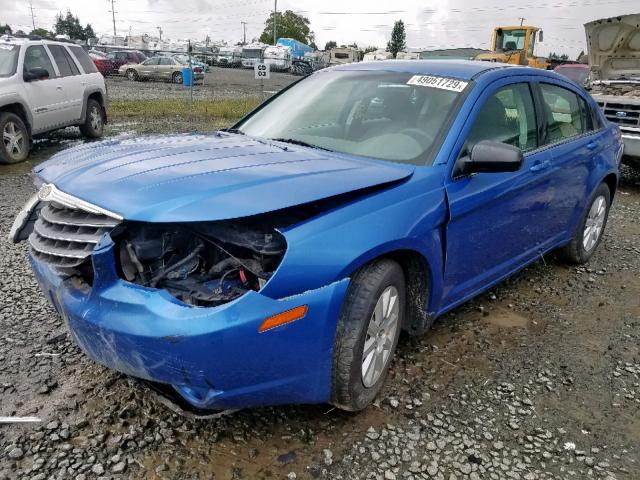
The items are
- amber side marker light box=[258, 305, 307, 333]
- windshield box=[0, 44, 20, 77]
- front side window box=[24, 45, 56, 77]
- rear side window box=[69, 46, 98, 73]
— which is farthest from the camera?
rear side window box=[69, 46, 98, 73]

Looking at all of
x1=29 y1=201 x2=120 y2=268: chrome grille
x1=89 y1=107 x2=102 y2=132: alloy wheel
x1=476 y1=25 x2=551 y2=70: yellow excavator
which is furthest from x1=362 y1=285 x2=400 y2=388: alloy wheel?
x1=476 y1=25 x2=551 y2=70: yellow excavator

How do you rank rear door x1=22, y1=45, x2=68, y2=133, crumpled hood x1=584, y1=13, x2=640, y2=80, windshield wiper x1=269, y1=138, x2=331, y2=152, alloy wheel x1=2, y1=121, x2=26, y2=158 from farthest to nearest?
crumpled hood x1=584, y1=13, x2=640, y2=80
rear door x1=22, y1=45, x2=68, y2=133
alloy wheel x1=2, y1=121, x2=26, y2=158
windshield wiper x1=269, y1=138, x2=331, y2=152

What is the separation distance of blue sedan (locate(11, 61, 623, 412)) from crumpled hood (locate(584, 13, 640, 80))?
777 centimetres

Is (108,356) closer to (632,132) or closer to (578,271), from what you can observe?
(578,271)

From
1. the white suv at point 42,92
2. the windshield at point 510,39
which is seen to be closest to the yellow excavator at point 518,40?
the windshield at point 510,39

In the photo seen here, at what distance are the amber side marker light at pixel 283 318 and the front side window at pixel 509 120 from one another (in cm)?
151

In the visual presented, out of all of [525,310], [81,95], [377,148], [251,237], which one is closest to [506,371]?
[525,310]

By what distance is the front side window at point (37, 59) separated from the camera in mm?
8586

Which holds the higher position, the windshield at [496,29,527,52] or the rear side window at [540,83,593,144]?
the windshield at [496,29,527,52]

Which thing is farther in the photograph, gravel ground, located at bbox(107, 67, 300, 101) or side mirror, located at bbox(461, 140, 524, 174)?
gravel ground, located at bbox(107, 67, 300, 101)

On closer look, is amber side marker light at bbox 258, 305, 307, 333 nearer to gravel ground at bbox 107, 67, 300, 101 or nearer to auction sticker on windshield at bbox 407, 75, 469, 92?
auction sticker on windshield at bbox 407, 75, 469, 92

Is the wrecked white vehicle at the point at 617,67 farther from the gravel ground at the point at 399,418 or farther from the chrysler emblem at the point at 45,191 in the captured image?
the chrysler emblem at the point at 45,191

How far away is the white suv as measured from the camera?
8.05 m

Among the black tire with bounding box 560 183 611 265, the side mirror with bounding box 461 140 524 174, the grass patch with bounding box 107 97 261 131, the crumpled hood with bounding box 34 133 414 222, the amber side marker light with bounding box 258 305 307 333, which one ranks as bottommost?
the grass patch with bounding box 107 97 261 131
